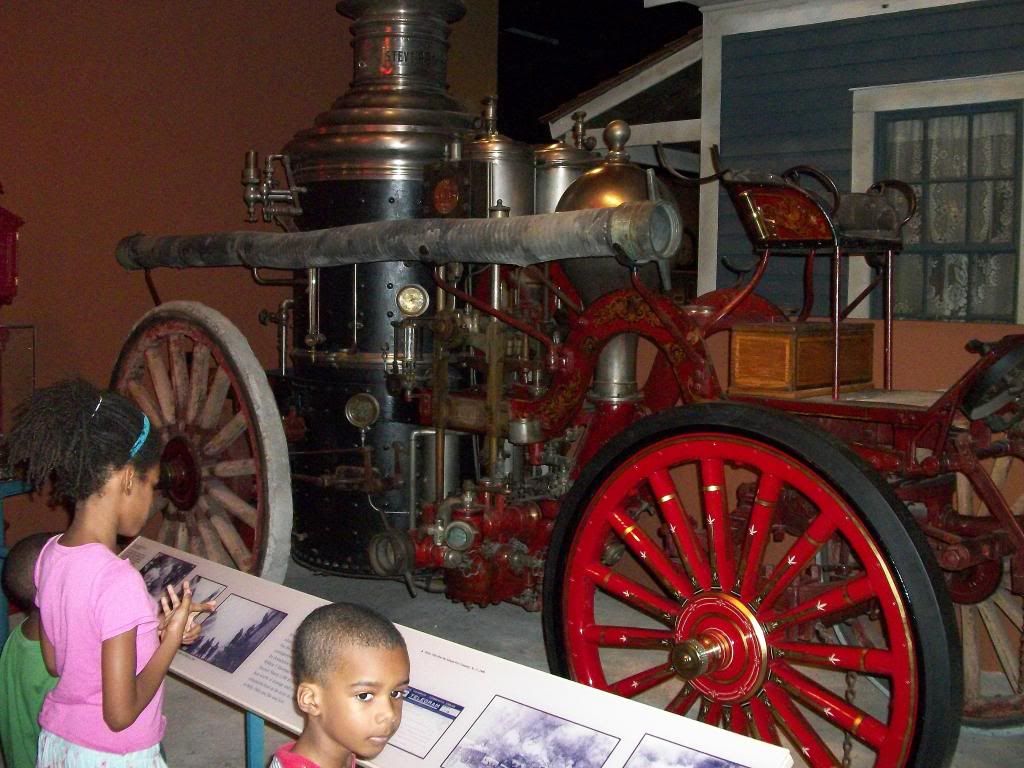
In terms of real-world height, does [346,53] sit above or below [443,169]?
above

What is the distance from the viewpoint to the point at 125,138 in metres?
Answer: 5.15

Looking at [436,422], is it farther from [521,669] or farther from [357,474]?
[521,669]

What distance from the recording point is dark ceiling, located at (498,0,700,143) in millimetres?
12953

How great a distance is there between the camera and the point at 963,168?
6.02 meters

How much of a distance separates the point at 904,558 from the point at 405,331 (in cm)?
236

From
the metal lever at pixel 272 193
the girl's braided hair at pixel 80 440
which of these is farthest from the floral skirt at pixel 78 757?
the metal lever at pixel 272 193

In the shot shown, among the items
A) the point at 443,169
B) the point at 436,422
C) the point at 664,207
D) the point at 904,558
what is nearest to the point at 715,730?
the point at 904,558

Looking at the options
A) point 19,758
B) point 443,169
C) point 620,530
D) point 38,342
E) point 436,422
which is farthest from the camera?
point 38,342

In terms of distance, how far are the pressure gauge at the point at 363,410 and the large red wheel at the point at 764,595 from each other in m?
1.49

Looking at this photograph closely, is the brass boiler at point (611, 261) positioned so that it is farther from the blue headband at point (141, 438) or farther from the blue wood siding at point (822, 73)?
the blue wood siding at point (822, 73)

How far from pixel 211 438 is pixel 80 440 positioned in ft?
7.36

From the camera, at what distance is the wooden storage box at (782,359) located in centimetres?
304

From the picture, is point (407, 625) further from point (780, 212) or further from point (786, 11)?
point (786, 11)

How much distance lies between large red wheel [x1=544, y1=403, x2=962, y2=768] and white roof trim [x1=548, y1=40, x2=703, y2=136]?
5.59 metres
